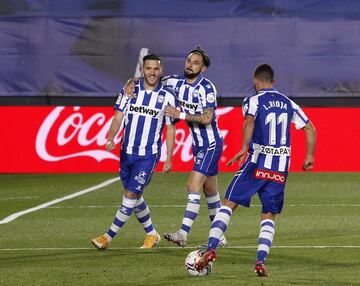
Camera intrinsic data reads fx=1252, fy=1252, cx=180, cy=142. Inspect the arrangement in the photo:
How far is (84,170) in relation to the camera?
22.6m

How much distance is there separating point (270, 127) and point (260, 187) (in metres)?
0.53

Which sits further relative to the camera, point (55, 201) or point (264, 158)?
point (55, 201)

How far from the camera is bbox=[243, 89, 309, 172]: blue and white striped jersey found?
10906 millimetres

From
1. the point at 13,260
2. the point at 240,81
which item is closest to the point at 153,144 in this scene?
the point at 13,260

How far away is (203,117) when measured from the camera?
1276 centimetres

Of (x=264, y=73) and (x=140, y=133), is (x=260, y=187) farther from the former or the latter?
(x=140, y=133)

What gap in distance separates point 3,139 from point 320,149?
573 centimetres

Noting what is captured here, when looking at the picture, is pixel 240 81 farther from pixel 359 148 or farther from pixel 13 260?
pixel 13 260

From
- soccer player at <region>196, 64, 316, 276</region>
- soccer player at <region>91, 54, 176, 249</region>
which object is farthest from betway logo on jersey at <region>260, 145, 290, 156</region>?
soccer player at <region>91, 54, 176, 249</region>

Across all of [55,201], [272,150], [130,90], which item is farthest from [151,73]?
[55,201]

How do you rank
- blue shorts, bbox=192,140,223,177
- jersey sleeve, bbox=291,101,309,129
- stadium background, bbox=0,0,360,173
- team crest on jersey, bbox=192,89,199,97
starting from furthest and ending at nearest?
stadium background, bbox=0,0,360,173, blue shorts, bbox=192,140,223,177, team crest on jersey, bbox=192,89,199,97, jersey sleeve, bbox=291,101,309,129

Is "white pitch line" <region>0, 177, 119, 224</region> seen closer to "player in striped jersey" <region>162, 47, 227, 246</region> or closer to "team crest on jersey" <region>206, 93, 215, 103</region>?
"player in striped jersey" <region>162, 47, 227, 246</region>

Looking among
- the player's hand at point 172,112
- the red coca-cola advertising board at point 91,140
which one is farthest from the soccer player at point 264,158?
the red coca-cola advertising board at point 91,140

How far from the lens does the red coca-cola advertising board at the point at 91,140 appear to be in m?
22.3
